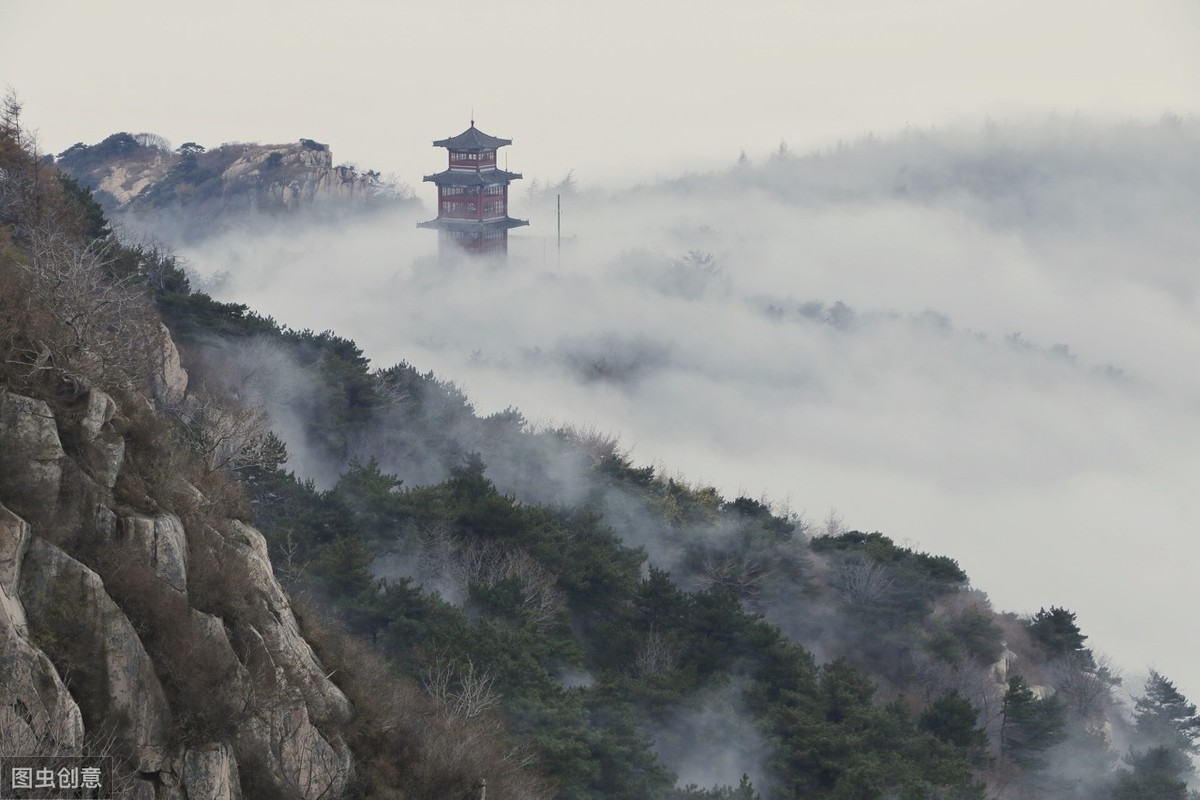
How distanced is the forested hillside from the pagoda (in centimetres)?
4215

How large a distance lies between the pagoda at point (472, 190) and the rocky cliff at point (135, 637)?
8140 cm

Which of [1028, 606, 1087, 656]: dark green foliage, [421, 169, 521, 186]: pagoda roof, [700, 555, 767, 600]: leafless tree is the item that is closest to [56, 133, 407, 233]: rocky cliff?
[421, 169, 521, 186]: pagoda roof

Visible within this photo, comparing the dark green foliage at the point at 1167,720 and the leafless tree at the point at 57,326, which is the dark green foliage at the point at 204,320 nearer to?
the leafless tree at the point at 57,326

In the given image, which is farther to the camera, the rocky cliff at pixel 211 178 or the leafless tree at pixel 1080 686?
the rocky cliff at pixel 211 178

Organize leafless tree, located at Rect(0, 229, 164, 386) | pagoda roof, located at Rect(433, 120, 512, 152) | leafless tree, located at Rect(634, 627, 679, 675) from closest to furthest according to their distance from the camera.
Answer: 1. leafless tree, located at Rect(0, 229, 164, 386)
2. leafless tree, located at Rect(634, 627, 679, 675)
3. pagoda roof, located at Rect(433, 120, 512, 152)

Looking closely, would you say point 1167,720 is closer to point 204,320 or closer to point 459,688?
point 459,688

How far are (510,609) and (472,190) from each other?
234 ft

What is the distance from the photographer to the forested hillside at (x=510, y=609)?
1936cm

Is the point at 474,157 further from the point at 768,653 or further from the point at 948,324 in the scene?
the point at 948,324

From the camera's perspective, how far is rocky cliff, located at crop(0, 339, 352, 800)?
1527cm

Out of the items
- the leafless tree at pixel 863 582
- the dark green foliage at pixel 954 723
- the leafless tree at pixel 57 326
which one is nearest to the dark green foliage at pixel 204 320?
the leafless tree at pixel 57 326

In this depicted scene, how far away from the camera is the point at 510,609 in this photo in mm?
34094

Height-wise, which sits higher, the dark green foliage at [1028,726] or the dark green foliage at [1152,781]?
the dark green foliage at [1028,726]

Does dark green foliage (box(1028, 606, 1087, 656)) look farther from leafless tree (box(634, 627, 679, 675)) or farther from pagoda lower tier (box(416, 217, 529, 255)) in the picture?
pagoda lower tier (box(416, 217, 529, 255))
